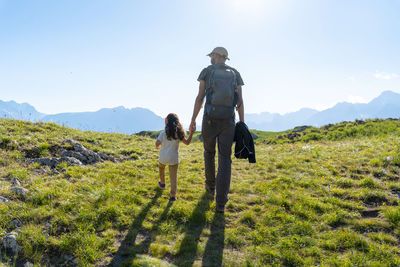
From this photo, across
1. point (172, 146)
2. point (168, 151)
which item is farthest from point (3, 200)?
point (172, 146)

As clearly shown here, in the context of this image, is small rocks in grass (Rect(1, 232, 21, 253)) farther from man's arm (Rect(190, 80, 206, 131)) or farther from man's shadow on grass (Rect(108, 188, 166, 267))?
man's arm (Rect(190, 80, 206, 131))

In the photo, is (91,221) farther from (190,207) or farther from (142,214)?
(190,207)

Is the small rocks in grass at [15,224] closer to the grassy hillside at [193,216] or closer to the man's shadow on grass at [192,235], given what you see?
the grassy hillside at [193,216]

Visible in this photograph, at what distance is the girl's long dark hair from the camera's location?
22.9 feet

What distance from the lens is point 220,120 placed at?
6312 millimetres

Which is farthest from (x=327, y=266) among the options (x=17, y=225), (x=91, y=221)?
(x=17, y=225)

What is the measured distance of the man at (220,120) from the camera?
6223 mm

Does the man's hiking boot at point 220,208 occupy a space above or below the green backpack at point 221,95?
below

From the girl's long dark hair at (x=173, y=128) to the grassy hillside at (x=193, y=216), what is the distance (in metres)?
1.91

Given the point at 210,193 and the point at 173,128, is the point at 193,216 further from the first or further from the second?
the point at 173,128

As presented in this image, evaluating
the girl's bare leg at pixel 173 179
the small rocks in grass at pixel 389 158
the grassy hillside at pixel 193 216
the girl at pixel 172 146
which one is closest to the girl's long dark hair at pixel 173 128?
the girl at pixel 172 146

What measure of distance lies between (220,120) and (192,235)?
292 centimetres

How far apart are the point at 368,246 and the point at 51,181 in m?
8.12

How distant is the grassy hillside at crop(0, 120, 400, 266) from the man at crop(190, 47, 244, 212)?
36.0 inches
